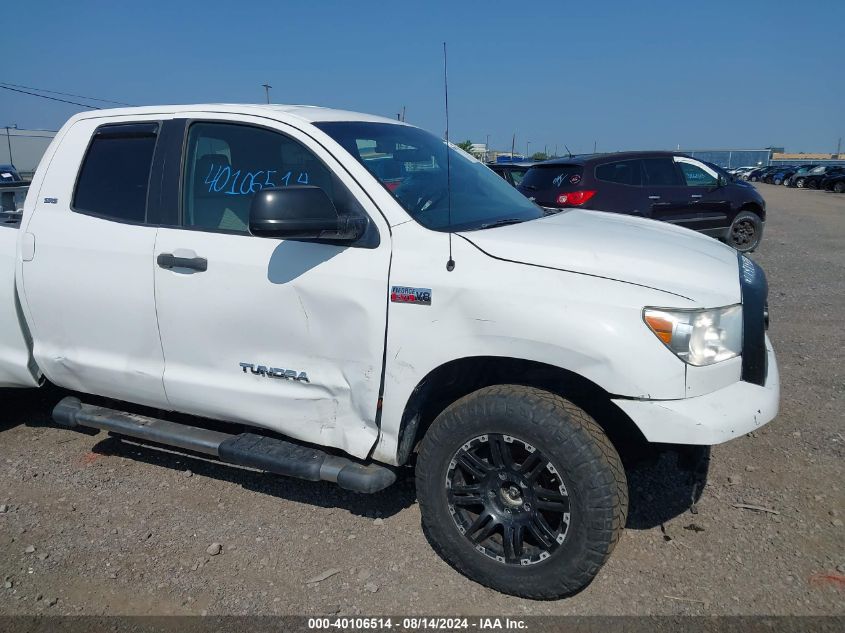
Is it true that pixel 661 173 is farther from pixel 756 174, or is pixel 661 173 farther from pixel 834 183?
pixel 756 174

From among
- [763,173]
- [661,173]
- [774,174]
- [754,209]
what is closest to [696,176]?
[661,173]

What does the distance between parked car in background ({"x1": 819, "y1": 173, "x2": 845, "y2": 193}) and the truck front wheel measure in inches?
1656

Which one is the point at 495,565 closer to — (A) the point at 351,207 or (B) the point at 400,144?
(A) the point at 351,207

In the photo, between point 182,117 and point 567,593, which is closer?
point 567,593

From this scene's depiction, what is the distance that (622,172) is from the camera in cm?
1052

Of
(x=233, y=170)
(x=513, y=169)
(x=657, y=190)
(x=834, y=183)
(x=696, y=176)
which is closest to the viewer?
(x=233, y=170)

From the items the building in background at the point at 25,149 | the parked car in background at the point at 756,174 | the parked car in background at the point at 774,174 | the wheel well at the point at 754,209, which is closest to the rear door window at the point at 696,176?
the wheel well at the point at 754,209

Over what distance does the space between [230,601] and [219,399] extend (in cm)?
93

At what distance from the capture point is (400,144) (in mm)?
3557

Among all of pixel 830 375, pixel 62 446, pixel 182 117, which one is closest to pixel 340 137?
pixel 182 117

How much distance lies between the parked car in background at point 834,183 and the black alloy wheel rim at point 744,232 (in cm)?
3129

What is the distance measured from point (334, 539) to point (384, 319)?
118cm

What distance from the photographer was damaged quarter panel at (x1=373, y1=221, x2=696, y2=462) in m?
2.48

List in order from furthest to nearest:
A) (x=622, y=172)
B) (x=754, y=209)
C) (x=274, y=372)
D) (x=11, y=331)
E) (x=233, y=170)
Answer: (x=754, y=209) < (x=622, y=172) < (x=11, y=331) < (x=233, y=170) < (x=274, y=372)
